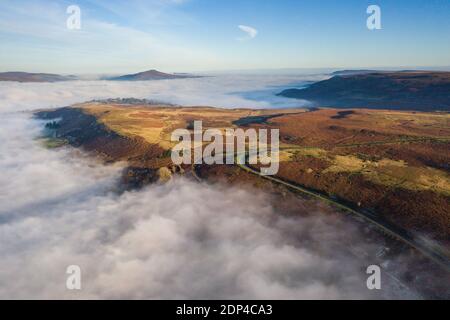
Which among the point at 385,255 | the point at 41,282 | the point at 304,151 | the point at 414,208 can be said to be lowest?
the point at 41,282

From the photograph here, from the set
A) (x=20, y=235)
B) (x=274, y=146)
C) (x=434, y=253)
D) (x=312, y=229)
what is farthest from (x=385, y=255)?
(x=20, y=235)

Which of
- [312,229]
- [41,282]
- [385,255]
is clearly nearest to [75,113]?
[41,282]

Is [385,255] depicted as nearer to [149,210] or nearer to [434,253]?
[434,253]

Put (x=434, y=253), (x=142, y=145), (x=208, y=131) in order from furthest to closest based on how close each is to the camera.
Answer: (x=208, y=131) < (x=142, y=145) < (x=434, y=253)

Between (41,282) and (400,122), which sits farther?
(400,122)

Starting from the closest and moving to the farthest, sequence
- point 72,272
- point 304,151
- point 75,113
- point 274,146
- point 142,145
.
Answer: point 72,272, point 304,151, point 274,146, point 142,145, point 75,113
